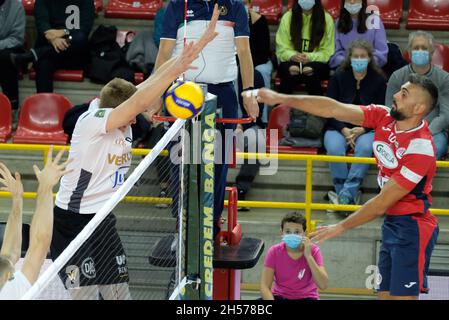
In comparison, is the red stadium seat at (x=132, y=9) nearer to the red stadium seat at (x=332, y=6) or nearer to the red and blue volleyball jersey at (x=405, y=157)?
the red stadium seat at (x=332, y=6)

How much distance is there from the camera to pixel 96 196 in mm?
6684

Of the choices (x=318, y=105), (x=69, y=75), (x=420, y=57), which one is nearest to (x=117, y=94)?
(x=318, y=105)

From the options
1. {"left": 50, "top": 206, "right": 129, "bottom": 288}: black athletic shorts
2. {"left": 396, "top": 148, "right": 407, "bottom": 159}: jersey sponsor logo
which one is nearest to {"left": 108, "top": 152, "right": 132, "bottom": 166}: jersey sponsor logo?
{"left": 50, "top": 206, "right": 129, "bottom": 288}: black athletic shorts

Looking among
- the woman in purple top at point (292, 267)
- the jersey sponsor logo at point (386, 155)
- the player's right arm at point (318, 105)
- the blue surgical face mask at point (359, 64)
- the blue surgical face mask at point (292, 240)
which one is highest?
the player's right arm at point (318, 105)

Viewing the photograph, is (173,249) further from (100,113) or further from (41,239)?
(41,239)

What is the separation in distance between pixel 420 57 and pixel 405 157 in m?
3.96

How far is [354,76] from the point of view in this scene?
1086 cm

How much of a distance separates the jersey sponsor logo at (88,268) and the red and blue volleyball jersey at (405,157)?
2130 millimetres

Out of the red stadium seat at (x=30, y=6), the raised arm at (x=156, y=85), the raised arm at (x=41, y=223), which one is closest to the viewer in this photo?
the raised arm at (x=41, y=223)

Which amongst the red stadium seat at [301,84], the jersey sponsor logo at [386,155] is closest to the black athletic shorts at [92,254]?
the jersey sponsor logo at [386,155]

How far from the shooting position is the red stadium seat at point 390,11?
12266mm
